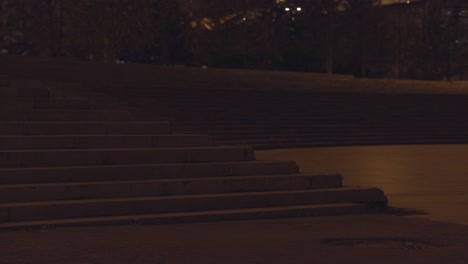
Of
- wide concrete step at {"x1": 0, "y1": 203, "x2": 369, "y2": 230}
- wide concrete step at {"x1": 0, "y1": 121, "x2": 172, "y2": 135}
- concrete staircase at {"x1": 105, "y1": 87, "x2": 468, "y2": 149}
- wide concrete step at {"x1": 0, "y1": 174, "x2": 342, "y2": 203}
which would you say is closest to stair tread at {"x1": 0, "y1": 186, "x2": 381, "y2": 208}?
wide concrete step at {"x1": 0, "y1": 174, "x2": 342, "y2": 203}

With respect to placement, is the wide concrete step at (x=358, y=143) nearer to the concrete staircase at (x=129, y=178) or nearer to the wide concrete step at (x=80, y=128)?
the wide concrete step at (x=80, y=128)

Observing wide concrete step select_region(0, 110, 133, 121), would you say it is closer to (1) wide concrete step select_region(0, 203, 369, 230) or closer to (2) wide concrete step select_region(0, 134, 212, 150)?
(2) wide concrete step select_region(0, 134, 212, 150)

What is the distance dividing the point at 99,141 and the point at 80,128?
1.43 feet

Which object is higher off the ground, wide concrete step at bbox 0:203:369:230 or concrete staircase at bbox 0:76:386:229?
concrete staircase at bbox 0:76:386:229

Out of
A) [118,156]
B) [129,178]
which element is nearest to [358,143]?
[118,156]

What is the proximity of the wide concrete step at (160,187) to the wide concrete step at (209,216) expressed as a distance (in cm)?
45

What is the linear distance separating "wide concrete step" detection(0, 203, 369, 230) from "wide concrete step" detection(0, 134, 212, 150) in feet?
5.53

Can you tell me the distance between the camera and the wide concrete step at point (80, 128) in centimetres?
1206

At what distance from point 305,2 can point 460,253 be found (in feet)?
138

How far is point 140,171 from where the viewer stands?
38.2ft

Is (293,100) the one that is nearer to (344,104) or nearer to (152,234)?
(344,104)

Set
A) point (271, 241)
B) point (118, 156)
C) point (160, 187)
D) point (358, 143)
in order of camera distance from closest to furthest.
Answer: point (271, 241), point (160, 187), point (118, 156), point (358, 143)

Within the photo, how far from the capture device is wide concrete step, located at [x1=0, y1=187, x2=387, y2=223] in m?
10.3

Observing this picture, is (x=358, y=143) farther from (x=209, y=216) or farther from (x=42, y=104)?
(x=209, y=216)
